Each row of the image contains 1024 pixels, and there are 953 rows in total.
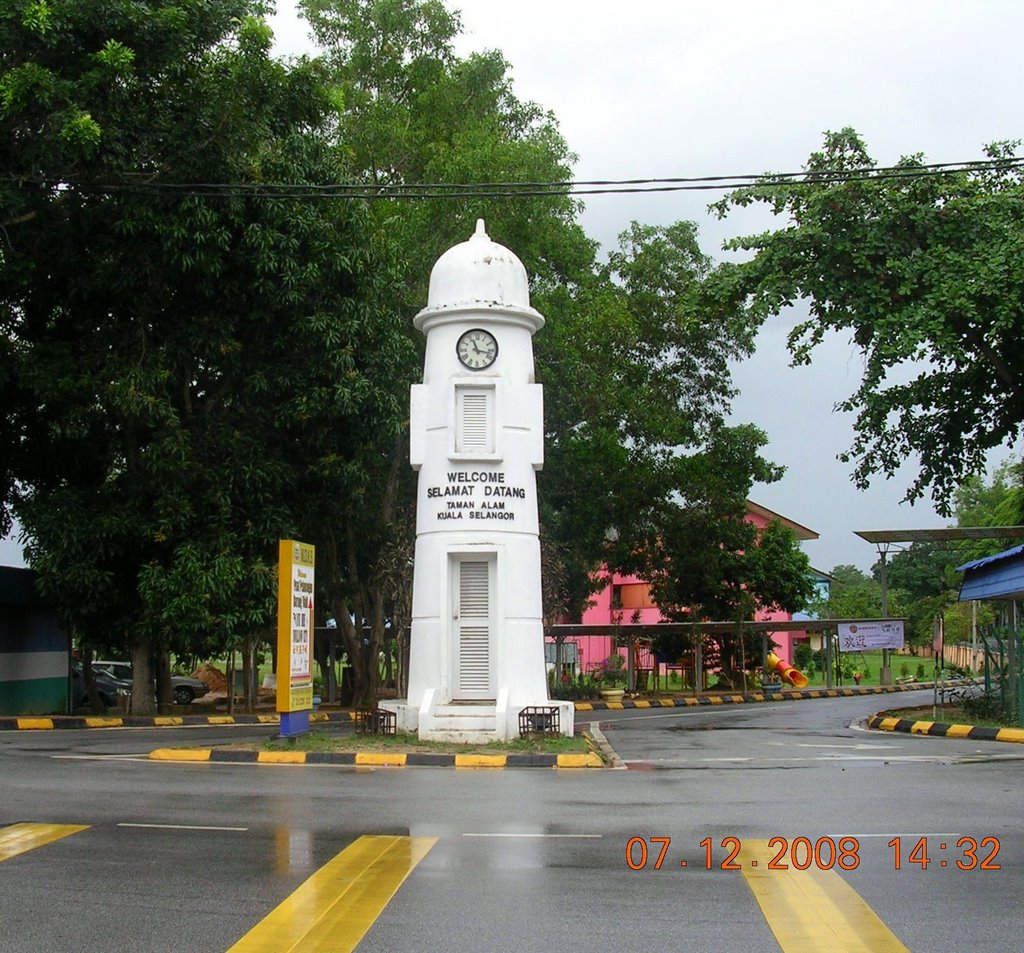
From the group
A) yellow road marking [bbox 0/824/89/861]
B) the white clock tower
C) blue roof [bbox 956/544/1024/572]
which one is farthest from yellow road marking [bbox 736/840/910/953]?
blue roof [bbox 956/544/1024/572]

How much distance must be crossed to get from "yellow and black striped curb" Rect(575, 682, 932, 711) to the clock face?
46.2ft

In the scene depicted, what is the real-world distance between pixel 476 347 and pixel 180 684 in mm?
22953

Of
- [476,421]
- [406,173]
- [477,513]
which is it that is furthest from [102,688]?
[476,421]

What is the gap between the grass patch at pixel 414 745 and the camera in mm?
16672

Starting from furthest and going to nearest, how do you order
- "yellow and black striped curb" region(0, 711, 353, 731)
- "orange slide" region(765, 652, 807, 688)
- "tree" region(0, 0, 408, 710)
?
"orange slide" region(765, 652, 807, 688)
"yellow and black striped curb" region(0, 711, 353, 731)
"tree" region(0, 0, 408, 710)

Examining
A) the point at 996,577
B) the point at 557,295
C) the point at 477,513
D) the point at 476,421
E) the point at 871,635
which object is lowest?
the point at 871,635

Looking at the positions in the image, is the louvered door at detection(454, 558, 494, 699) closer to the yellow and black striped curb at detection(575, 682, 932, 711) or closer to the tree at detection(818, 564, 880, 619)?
the yellow and black striped curb at detection(575, 682, 932, 711)

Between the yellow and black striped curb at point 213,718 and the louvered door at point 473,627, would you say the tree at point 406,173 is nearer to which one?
the yellow and black striped curb at point 213,718

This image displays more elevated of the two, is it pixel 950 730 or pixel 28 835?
pixel 28 835

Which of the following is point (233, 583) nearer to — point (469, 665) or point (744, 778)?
point (469, 665)

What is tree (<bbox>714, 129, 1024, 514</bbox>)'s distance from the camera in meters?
19.5

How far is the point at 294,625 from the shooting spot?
16.8 metres

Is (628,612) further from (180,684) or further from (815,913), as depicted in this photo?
(815,913)

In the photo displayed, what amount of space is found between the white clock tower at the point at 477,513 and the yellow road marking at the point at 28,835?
28.0 ft
